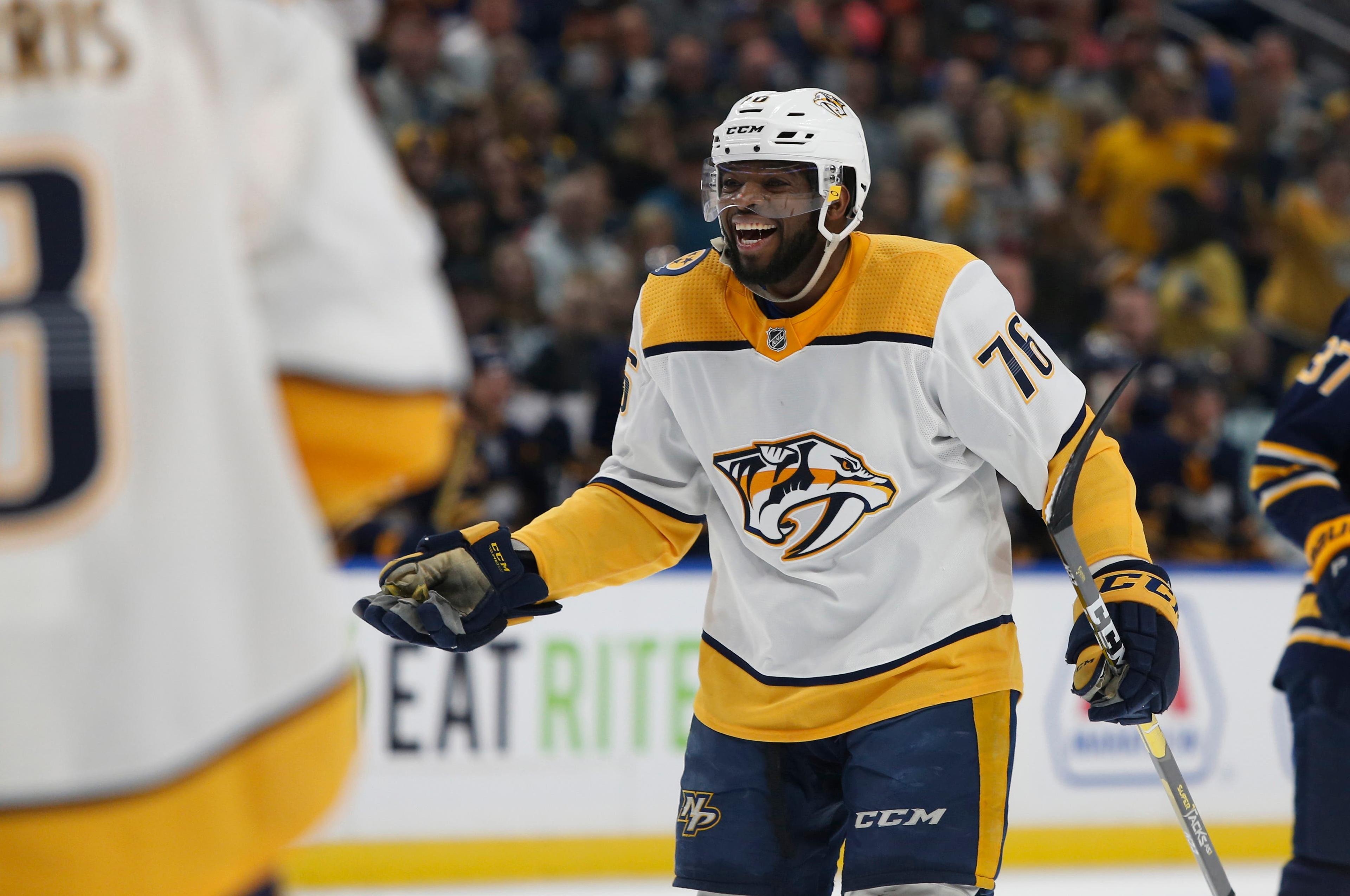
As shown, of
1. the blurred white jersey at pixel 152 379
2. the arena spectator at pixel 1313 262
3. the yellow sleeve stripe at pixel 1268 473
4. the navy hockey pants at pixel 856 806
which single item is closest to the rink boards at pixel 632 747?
the yellow sleeve stripe at pixel 1268 473

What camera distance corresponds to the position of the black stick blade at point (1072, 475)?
2541 mm

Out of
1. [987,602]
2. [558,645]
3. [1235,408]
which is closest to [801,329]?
[987,602]

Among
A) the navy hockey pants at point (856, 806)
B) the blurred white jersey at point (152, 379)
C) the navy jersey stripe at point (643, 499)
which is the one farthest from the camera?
the navy jersey stripe at point (643, 499)

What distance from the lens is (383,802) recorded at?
16.2 ft

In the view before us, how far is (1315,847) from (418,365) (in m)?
2.41

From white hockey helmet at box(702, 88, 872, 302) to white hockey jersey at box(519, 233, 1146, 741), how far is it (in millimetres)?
101

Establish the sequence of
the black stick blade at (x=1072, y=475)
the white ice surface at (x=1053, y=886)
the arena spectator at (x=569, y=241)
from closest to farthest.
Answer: the black stick blade at (x=1072, y=475) < the white ice surface at (x=1053, y=886) < the arena spectator at (x=569, y=241)

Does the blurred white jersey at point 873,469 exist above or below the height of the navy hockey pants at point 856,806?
above

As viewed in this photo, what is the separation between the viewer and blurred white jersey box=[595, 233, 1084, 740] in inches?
100

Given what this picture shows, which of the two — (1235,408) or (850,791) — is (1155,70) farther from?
(850,791)

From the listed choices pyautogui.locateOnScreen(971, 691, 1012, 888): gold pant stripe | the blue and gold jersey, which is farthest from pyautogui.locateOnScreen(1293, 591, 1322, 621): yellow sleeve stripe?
pyautogui.locateOnScreen(971, 691, 1012, 888): gold pant stripe

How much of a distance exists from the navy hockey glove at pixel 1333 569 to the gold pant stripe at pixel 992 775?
890 mm

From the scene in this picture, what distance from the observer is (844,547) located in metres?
2.58

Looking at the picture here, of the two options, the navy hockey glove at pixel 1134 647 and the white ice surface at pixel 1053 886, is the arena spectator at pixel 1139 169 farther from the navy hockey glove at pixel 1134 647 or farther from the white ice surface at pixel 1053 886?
the navy hockey glove at pixel 1134 647
